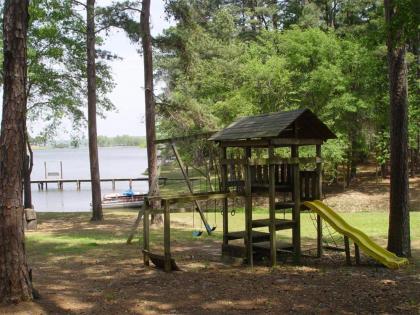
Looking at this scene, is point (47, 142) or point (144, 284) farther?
point (47, 142)

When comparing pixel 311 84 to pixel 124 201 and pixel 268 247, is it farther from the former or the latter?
pixel 268 247

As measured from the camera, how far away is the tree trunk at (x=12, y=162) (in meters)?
6.54

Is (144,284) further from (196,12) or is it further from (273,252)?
(196,12)

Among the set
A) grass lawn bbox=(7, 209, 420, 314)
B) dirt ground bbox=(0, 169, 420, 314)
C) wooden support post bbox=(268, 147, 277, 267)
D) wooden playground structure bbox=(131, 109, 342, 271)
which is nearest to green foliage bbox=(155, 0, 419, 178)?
wooden playground structure bbox=(131, 109, 342, 271)

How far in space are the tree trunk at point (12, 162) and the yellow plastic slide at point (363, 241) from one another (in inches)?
242

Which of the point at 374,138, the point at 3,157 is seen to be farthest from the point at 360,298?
the point at 374,138

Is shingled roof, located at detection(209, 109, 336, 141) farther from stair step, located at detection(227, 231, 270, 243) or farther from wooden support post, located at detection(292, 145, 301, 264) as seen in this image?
stair step, located at detection(227, 231, 270, 243)

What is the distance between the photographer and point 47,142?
77.6 feet

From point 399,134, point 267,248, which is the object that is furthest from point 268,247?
point 399,134

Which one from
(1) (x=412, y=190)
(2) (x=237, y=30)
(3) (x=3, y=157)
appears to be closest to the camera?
(3) (x=3, y=157)

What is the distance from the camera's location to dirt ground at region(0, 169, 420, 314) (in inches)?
256

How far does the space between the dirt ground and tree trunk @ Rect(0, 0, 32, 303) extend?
0.41 meters

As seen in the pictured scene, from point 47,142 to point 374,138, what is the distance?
19530mm

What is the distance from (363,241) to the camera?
31.6ft
